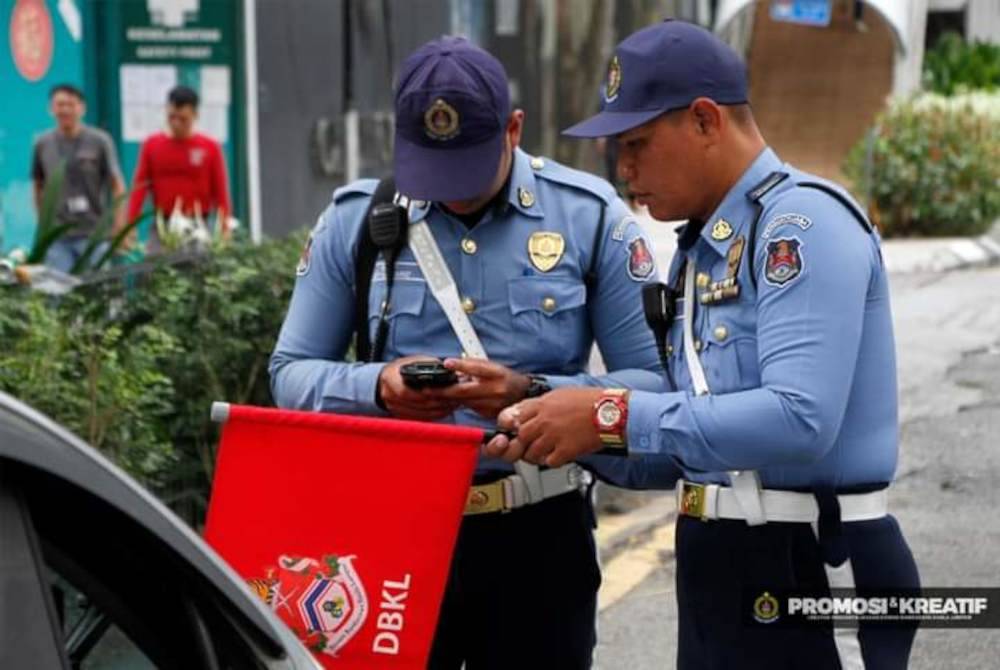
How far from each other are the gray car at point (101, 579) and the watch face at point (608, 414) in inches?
27.4

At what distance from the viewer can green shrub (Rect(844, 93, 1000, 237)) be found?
796 inches

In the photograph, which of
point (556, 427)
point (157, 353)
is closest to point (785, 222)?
point (556, 427)

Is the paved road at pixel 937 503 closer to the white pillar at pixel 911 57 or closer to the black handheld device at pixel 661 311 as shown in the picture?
the black handheld device at pixel 661 311

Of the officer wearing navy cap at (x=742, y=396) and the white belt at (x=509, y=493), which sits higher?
the officer wearing navy cap at (x=742, y=396)

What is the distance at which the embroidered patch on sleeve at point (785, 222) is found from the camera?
9.57 ft

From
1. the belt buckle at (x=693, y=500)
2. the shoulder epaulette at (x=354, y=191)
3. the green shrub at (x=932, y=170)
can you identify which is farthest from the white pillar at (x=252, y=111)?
the belt buckle at (x=693, y=500)

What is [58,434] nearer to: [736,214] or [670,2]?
[736,214]

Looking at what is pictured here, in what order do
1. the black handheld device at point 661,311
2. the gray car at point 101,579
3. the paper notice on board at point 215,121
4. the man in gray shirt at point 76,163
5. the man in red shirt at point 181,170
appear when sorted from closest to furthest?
the gray car at point 101,579 < the black handheld device at point 661,311 < the man in gray shirt at point 76,163 < the man in red shirt at point 181,170 < the paper notice on board at point 215,121

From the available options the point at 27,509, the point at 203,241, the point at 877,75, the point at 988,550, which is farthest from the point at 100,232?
the point at 877,75

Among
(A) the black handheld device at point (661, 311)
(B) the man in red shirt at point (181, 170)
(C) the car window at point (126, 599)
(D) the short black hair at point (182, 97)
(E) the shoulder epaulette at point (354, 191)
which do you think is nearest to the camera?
(C) the car window at point (126, 599)

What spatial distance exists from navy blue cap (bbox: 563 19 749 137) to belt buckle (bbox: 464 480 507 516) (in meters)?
0.76

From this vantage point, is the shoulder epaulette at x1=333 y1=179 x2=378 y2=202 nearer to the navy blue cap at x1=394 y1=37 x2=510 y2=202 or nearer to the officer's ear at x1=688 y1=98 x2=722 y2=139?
the navy blue cap at x1=394 y1=37 x2=510 y2=202

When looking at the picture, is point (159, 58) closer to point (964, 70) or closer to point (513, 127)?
point (513, 127)

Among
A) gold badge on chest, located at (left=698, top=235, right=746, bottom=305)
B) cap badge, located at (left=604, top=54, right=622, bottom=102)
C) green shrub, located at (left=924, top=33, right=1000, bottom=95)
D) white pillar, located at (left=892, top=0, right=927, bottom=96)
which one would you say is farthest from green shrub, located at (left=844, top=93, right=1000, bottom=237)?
gold badge on chest, located at (left=698, top=235, right=746, bottom=305)
